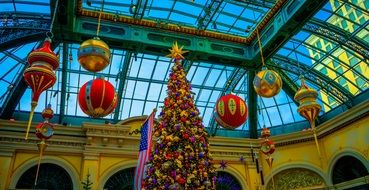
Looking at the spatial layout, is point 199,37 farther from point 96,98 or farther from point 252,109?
point 252,109

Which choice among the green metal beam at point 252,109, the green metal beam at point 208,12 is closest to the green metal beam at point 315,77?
the green metal beam at point 252,109

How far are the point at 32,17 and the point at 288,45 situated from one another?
11634 mm

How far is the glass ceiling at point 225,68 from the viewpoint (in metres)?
13.2

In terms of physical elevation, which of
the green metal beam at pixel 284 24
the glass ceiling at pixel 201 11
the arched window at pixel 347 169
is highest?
the glass ceiling at pixel 201 11

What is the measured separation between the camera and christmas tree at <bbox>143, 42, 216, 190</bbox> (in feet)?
24.3

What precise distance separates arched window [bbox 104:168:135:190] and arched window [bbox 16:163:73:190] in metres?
1.61

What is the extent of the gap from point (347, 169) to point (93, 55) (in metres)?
12.7

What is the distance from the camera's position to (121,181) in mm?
14055

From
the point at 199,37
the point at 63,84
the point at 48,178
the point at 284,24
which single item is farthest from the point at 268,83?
the point at 63,84

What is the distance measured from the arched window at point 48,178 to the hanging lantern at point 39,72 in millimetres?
8233

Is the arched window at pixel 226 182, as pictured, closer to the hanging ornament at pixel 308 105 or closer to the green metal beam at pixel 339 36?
the green metal beam at pixel 339 36

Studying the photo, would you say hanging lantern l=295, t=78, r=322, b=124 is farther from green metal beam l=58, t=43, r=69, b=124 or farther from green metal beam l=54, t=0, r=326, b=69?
green metal beam l=58, t=43, r=69, b=124

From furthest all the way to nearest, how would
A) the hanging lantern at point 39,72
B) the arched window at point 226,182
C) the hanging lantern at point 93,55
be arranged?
the arched window at point 226,182 → the hanging lantern at point 93,55 → the hanging lantern at point 39,72

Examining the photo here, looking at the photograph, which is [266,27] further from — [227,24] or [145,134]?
[145,134]
